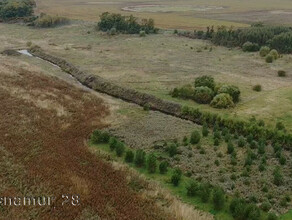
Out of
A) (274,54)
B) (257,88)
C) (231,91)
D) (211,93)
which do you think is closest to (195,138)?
(211,93)

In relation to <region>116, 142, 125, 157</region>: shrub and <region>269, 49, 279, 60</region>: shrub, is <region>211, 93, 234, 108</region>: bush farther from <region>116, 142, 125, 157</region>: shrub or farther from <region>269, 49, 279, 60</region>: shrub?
<region>269, 49, 279, 60</region>: shrub

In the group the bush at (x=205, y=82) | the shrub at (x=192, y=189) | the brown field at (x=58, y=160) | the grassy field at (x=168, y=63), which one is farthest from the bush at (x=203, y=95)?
the shrub at (x=192, y=189)

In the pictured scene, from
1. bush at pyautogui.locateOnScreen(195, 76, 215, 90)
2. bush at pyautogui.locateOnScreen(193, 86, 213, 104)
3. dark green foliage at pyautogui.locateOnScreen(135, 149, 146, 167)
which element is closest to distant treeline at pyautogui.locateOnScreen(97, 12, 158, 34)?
bush at pyautogui.locateOnScreen(195, 76, 215, 90)

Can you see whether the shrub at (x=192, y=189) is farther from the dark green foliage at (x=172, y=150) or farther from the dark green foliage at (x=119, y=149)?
the dark green foliage at (x=119, y=149)

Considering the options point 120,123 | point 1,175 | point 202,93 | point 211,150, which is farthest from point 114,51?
point 1,175

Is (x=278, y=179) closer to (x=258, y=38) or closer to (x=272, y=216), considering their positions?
(x=272, y=216)

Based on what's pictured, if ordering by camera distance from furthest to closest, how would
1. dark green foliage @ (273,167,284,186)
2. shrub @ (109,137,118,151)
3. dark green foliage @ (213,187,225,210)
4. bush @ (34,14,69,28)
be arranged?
bush @ (34,14,69,28) → shrub @ (109,137,118,151) → dark green foliage @ (273,167,284,186) → dark green foliage @ (213,187,225,210)
